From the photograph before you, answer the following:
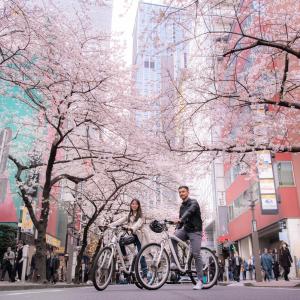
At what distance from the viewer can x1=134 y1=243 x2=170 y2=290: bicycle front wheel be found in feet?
18.5

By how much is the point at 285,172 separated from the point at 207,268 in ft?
58.0

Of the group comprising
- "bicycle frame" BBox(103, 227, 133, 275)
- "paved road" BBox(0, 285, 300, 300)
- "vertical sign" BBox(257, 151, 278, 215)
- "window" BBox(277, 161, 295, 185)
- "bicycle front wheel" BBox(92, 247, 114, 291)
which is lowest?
"paved road" BBox(0, 285, 300, 300)

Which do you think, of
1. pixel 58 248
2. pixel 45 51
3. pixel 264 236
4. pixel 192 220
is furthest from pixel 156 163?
pixel 58 248

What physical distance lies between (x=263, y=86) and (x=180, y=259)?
8096 millimetres

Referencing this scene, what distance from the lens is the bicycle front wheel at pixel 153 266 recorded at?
18.5ft

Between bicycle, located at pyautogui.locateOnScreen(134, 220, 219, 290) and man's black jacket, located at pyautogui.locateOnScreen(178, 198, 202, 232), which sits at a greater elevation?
man's black jacket, located at pyautogui.locateOnScreen(178, 198, 202, 232)

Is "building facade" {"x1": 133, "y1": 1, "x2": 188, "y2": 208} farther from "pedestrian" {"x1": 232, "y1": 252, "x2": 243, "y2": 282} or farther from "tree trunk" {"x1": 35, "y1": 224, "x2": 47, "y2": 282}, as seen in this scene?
"tree trunk" {"x1": 35, "y1": 224, "x2": 47, "y2": 282}

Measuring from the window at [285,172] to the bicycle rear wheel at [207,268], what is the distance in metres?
17.4

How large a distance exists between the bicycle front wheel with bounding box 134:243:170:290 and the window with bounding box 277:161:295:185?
18359 mm

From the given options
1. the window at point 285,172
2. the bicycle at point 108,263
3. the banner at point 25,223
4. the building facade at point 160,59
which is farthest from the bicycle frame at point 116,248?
the window at point 285,172

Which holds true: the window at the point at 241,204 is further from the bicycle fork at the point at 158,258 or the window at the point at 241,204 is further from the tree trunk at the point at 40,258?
the bicycle fork at the point at 158,258

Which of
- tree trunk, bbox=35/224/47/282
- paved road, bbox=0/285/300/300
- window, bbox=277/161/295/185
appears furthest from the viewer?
window, bbox=277/161/295/185

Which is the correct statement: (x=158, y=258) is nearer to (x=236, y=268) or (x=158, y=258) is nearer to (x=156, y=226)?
(x=156, y=226)

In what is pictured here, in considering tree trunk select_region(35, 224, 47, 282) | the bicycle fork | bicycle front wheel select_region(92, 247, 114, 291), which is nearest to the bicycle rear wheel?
the bicycle fork
